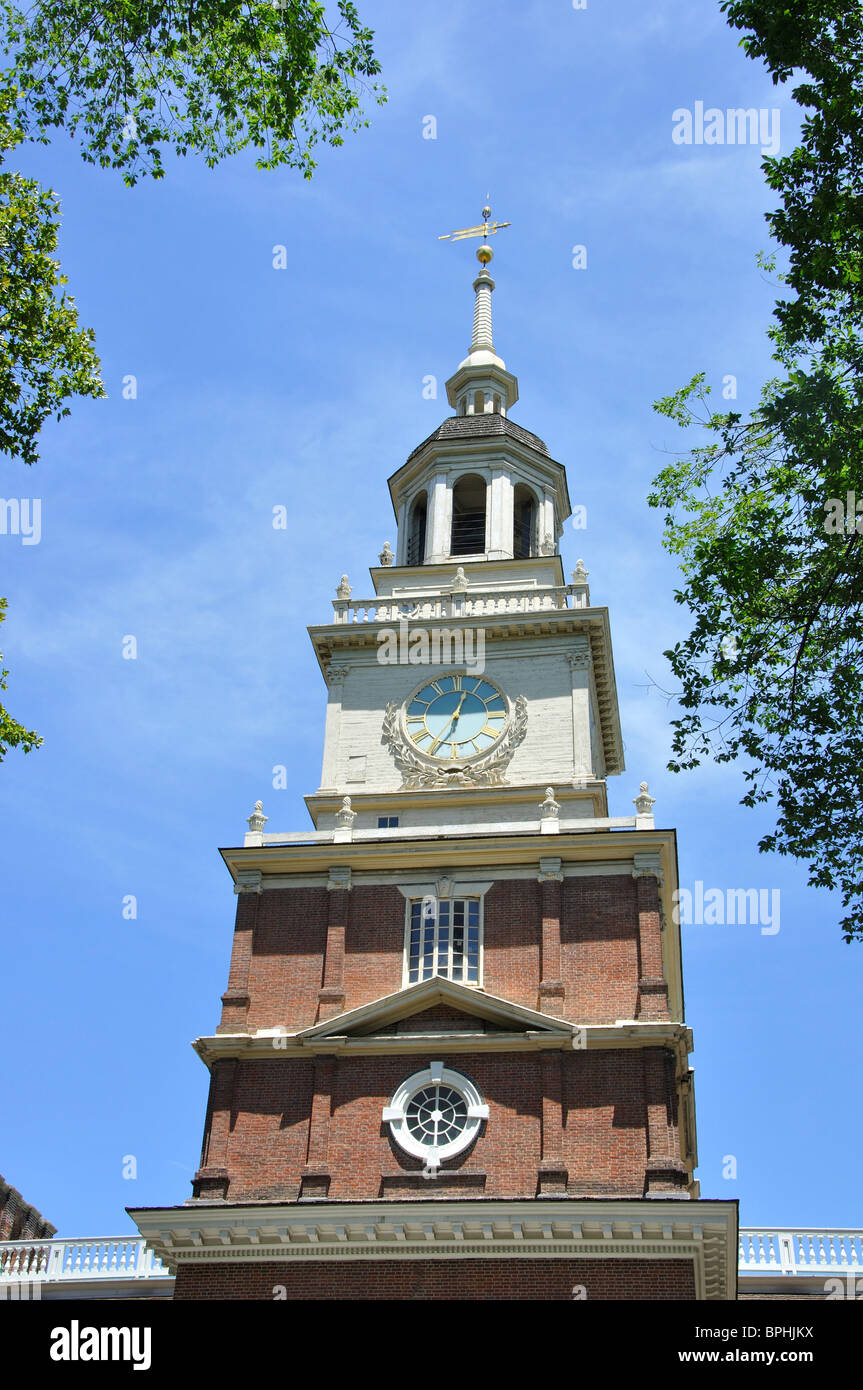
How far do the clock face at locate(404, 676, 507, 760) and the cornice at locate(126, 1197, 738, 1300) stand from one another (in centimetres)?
1171

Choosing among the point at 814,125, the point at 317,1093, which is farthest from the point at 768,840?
the point at 317,1093

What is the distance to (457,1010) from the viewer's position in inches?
1171

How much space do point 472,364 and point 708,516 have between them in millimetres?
25039

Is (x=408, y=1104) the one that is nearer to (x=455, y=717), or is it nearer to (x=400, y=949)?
(x=400, y=949)

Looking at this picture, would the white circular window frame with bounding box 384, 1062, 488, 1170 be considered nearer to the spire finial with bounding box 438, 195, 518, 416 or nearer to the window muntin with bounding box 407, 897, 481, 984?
the window muntin with bounding box 407, 897, 481, 984

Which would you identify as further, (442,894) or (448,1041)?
(442,894)

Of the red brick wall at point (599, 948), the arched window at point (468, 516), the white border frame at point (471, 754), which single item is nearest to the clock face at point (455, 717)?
the white border frame at point (471, 754)

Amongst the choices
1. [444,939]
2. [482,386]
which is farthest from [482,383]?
[444,939]

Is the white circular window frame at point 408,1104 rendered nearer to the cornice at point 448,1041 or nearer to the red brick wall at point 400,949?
the cornice at point 448,1041

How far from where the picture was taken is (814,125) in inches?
810

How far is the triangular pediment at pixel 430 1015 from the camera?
29266 mm

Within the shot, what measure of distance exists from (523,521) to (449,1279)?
22811mm

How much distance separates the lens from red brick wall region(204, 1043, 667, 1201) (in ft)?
90.6

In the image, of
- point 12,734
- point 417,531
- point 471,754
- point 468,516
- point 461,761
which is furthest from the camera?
point 417,531
